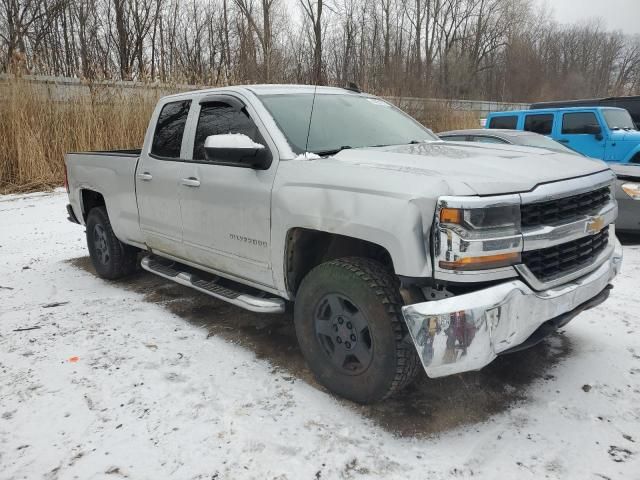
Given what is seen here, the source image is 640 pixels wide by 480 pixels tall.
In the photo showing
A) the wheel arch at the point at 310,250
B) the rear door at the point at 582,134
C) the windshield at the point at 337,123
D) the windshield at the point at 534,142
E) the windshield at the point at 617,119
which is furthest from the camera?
the windshield at the point at 617,119

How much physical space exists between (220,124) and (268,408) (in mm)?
2035

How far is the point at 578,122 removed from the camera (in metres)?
10.3

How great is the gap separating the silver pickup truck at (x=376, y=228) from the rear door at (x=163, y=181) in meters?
0.02

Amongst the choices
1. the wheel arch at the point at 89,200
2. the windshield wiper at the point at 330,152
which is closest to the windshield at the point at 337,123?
the windshield wiper at the point at 330,152

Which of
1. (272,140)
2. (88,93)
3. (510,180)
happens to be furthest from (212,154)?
(88,93)

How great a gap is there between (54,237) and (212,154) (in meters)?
5.14

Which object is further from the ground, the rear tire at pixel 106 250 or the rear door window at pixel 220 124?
the rear door window at pixel 220 124

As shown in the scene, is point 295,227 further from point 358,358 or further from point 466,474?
point 466,474

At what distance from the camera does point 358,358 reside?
2.71m

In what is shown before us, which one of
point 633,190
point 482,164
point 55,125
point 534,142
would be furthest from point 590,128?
point 55,125

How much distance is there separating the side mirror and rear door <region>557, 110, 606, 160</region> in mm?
9051

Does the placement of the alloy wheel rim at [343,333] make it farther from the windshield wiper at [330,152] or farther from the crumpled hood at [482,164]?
the windshield wiper at [330,152]

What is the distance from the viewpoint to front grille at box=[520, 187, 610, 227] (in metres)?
2.43

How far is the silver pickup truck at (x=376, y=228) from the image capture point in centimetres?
229
